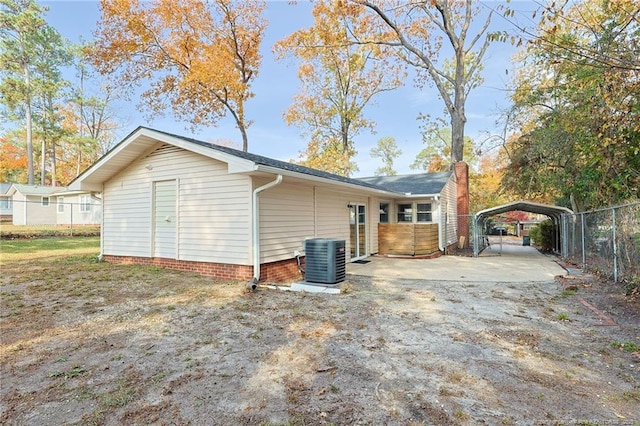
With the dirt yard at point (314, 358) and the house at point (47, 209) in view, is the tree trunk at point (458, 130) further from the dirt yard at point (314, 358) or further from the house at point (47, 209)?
the house at point (47, 209)

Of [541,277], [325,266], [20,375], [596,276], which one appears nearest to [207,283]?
[325,266]

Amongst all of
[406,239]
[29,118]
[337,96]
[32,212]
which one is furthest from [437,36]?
[32,212]

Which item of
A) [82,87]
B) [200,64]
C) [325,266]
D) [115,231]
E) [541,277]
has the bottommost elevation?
[541,277]

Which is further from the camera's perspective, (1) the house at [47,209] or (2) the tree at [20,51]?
(1) the house at [47,209]

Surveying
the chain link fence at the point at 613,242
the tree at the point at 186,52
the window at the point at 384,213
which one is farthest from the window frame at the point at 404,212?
the tree at the point at 186,52

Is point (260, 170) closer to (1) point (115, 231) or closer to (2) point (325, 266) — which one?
(2) point (325, 266)

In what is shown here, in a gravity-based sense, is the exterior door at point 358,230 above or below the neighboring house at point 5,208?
below

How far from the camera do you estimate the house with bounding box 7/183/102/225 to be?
25.2 m

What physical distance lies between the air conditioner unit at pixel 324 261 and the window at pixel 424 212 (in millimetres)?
8386

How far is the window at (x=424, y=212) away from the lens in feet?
46.4

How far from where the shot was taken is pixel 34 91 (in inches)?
920

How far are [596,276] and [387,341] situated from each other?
690 cm

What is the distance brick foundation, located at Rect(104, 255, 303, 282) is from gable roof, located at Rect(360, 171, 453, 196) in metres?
7.18

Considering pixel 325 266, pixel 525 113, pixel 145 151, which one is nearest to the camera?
pixel 325 266
